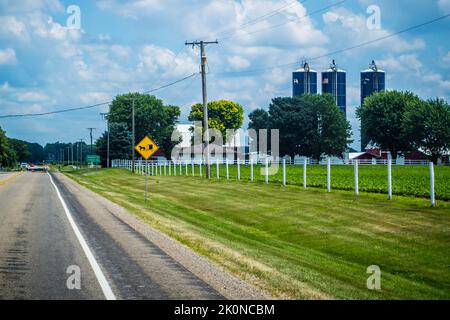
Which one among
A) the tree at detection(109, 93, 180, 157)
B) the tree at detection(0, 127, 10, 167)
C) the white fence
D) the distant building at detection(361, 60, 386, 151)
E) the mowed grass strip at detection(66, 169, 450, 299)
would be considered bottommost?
the mowed grass strip at detection(66, 169, 450, 299)

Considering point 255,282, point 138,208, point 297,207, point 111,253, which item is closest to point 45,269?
point 111,253

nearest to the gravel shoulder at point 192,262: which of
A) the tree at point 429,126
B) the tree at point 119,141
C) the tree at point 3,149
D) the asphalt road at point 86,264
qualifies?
the asphalt road at point 86,264

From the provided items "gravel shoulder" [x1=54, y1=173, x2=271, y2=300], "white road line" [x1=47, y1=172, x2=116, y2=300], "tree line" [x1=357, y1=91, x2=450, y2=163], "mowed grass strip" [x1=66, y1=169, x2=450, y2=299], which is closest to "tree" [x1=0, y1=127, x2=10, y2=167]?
"tree line" [x1=357, y1=91, x2=450, y2=163]

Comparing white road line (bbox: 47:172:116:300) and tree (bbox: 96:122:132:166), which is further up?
tree (bbox: 96:122:132:166)

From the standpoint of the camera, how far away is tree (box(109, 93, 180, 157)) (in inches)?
5212

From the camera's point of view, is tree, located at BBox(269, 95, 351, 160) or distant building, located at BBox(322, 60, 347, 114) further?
distant building, located at BBox(322, 60, 347, 114)

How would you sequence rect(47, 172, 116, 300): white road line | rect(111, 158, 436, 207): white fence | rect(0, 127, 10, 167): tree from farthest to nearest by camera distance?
1. rect(0, 127, 10, 167): tree
2. rect(111, 158, 436, 207): white fence
3. rect(47, 172, 116, 300): white road line

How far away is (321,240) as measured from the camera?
669 inches

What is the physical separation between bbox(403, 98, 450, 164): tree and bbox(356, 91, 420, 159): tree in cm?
377

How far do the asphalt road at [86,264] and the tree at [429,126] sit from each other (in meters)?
83.5

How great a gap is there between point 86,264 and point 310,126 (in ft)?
329

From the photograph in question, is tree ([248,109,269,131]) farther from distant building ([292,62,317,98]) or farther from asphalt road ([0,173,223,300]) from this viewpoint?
asphalt road ([0,173,223,300])

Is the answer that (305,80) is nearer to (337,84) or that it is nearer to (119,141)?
(337,84)

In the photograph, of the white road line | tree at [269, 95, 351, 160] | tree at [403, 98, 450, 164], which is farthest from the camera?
tree at [269, 95, 351, 160]
